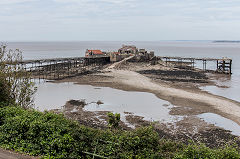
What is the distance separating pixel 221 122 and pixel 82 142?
16.4m

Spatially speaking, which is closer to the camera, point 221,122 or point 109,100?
point 221,122

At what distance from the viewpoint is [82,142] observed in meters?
12.3

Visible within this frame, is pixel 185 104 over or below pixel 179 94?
below

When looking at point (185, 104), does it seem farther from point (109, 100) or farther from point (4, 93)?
point (4, 93)

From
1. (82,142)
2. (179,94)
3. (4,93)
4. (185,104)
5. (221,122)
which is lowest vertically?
(221,122)

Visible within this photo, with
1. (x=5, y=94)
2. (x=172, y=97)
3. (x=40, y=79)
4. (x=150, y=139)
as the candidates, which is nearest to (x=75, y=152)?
(x=150, y=139)

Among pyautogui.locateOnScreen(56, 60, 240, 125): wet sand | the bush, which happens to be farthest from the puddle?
the bush

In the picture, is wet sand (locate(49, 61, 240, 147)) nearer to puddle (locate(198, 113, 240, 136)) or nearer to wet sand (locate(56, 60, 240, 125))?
wet sand (locate(56, 60, 240, 125))

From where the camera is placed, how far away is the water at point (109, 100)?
27.1 metres

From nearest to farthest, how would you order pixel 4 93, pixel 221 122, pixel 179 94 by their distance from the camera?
pixel 4 93, pixel 221 122, pixel 179 94

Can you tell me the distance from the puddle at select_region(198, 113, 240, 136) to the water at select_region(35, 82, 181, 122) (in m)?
2.94

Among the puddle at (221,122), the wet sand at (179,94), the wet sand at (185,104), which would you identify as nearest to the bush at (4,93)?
the wet sand at (185,104)

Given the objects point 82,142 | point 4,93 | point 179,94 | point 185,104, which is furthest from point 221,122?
point 4,93

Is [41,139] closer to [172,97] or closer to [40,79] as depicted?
[172,97]
